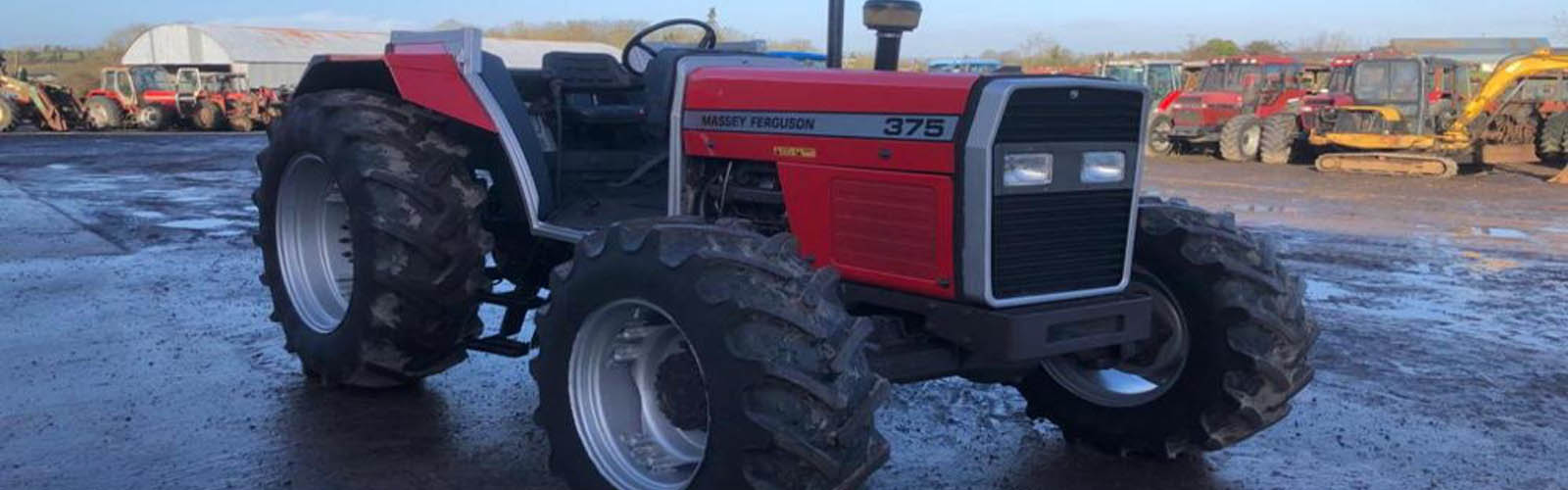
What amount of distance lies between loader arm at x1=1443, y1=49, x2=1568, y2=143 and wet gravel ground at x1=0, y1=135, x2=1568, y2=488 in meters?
10.4

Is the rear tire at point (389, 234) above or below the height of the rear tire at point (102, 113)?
above

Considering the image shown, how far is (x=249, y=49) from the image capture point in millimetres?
42562

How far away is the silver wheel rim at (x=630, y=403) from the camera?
13.3 ft

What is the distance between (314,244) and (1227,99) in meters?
20.4

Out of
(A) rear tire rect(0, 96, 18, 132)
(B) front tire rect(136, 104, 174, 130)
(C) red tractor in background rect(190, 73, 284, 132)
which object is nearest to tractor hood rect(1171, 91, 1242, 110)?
(C) red tractor in background rect(190, 73, 284, 132)

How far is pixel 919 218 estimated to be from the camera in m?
3.97

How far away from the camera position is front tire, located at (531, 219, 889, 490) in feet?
11.3

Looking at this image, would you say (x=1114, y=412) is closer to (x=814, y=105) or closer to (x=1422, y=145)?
(x=814, y=105)

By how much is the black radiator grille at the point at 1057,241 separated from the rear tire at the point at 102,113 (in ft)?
103

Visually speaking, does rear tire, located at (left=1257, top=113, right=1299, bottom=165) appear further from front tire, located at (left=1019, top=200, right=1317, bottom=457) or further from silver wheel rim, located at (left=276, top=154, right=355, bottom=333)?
silver wheel rim, located at (left=276, top=154, right=355, bottom=333)

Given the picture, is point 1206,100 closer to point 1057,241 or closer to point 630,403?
point 1057,241

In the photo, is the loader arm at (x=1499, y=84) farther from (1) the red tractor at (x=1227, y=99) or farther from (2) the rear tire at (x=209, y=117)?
(2) the rear tire at (x=209, y=117)

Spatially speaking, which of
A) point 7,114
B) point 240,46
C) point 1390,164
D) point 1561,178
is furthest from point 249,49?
point 1561,178

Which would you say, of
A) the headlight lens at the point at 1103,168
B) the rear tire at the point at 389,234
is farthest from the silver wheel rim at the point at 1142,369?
the rear tire at the point at 389,234
